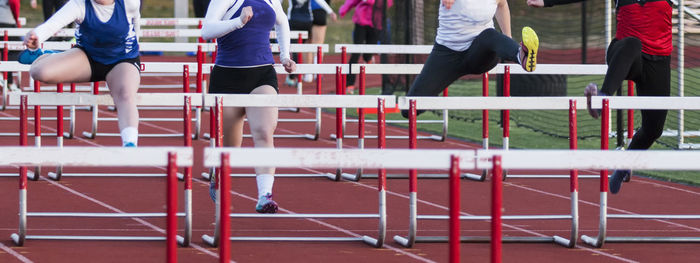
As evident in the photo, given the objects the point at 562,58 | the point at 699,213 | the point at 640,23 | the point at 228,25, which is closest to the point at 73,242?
the point at 228,25

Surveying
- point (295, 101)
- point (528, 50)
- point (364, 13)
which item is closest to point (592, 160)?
point (295, 101)

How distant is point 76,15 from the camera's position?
7.11 m

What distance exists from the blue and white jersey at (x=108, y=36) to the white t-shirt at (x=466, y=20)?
2.19 metres

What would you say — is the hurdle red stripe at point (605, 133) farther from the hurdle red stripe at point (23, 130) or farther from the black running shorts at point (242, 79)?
the hurdle red stripe at point (23, 130)

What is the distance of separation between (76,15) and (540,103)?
8.96ft

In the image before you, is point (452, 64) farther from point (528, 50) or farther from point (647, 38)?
point (647, 38)

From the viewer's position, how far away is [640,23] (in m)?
8.00

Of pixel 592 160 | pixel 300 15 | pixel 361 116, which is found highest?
pixel 300 15

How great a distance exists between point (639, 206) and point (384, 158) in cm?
535

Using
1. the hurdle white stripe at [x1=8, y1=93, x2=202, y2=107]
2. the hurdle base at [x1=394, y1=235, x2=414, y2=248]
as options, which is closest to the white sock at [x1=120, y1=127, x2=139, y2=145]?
the hurdle white stripe at [x1=8, y1=93, x2=202, y2=107]

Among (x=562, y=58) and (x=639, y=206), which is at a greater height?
(x=562, y=58)

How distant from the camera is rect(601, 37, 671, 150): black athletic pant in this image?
779cm

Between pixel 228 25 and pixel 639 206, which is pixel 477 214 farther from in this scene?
pixel 228 25

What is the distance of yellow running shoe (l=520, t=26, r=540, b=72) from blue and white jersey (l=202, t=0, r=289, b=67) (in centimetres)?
161
